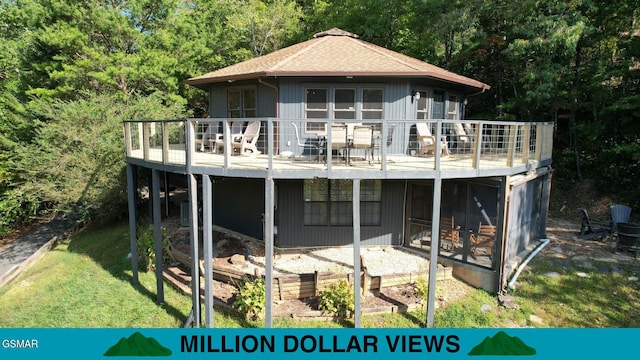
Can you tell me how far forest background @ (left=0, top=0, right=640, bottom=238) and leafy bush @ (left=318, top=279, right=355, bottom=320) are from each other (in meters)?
11.2

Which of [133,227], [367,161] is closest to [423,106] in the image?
[367,161]

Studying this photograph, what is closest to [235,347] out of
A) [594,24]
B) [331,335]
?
[331,335]

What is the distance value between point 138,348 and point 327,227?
5251 millimetres

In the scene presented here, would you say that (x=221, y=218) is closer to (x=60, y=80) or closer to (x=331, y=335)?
(x=331, y=335)

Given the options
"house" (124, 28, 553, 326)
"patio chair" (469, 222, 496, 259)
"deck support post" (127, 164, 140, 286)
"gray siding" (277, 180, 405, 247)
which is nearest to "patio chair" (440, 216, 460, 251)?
"house" (124, 28, 553, 326)

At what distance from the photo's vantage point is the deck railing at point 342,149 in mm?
7168

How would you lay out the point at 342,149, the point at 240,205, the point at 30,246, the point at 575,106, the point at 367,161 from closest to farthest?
the point at 367,161
the point at 342,149
the point at 240,205
the point at 30,246
the point at 575,106

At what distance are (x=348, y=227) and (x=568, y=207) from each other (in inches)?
426

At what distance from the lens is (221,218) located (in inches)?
478

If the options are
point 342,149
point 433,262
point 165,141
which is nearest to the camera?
point 433,262

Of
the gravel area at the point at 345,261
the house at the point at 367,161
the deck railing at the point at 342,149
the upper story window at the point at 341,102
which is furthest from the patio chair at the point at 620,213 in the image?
the upper story window at the point at 341,102

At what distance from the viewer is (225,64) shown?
23.0 m

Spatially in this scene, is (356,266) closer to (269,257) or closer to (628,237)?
(269,257)

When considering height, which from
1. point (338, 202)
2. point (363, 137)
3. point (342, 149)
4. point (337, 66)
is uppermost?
point (337, 66)
